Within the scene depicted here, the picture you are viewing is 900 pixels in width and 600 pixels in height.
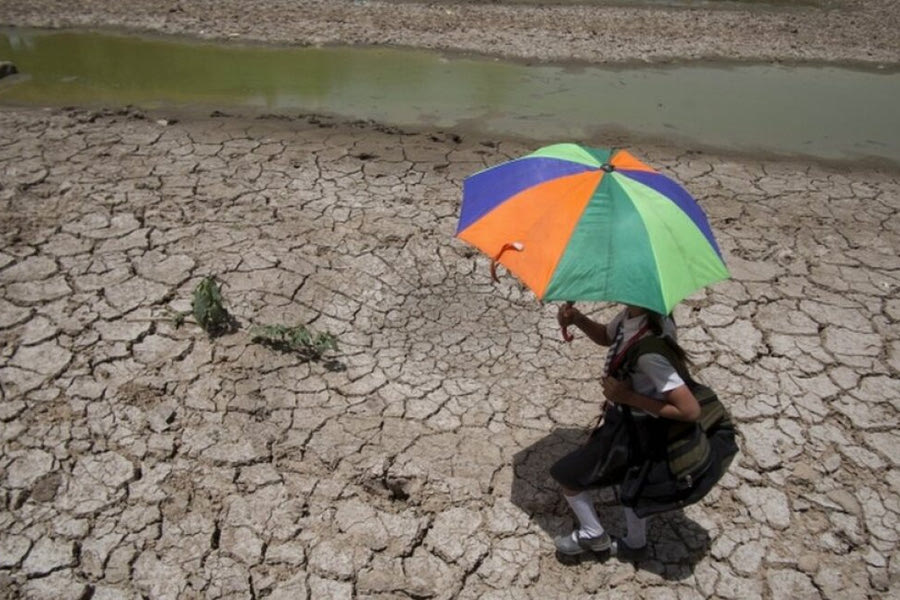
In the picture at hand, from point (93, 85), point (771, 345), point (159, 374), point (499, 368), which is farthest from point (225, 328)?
point (93, 85)

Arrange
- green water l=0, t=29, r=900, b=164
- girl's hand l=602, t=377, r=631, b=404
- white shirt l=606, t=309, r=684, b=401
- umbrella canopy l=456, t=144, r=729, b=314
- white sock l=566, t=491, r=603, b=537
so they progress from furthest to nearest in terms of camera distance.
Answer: green water l=0, t=29, r=900, b=164, white sock l=566, t=491, r=603, b=537, girl's hand l=602, t=377, r=631, b=404, white shirt l=606, t=309, r=684, b=401, umbrella canopy l=456, t=144, r=729, b=314

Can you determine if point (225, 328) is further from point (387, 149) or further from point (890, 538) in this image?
point (890, 538)

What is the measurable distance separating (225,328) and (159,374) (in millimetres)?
441

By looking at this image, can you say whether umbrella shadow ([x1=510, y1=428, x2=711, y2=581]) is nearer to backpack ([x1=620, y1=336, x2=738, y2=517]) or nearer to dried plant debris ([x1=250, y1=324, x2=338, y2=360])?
backpack ([x1=620, y1=336, x2=738, y2=517])

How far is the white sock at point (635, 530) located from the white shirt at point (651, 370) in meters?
0.62

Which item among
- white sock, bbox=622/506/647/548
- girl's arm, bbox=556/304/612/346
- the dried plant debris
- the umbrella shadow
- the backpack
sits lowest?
the umbrella shadow

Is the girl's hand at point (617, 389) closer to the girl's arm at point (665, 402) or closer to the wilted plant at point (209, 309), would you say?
the girl's arm at point (665, 402)

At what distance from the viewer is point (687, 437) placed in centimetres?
273

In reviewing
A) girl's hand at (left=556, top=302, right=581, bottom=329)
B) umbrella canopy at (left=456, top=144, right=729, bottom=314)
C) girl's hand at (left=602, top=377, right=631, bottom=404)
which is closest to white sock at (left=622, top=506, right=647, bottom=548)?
girl's hand at (left=602, top=377, right=631, bottom=404)

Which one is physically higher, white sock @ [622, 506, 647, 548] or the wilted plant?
the wilted plant

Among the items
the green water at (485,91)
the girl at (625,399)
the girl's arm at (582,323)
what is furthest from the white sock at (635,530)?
the green water at (485,91)

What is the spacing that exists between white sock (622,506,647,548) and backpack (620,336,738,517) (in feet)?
0.57

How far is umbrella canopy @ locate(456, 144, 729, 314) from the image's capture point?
239 centimetres

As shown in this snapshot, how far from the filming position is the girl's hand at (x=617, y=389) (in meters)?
2.71
